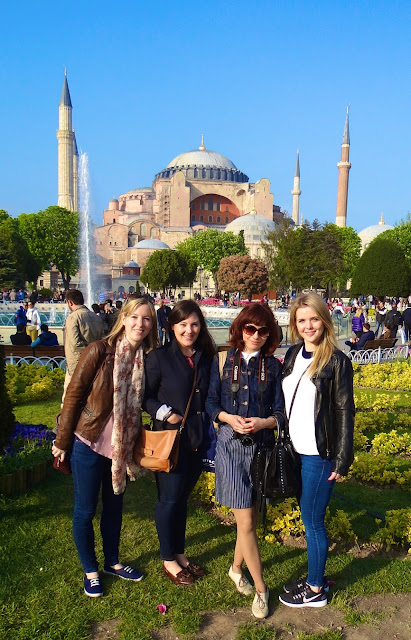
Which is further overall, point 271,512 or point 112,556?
point 271,512

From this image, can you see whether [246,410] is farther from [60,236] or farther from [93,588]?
[60,236]

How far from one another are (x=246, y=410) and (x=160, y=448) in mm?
504

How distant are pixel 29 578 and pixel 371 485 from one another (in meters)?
3.04

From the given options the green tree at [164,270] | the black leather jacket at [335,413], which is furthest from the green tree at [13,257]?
the black leather jacket at [335,413]

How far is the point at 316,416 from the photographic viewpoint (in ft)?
8.46

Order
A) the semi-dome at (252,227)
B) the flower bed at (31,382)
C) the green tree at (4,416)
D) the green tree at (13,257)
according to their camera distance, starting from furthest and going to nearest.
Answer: the semi-dome at (252,227)
the green tree at (13,257)
the flower bed at (31,382)
the green tree at (4,416)

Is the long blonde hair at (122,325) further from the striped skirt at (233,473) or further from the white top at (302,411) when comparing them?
the white top at (302,411)

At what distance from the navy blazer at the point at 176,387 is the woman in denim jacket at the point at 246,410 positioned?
0.08 meters

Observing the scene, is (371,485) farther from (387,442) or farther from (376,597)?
(376,597)

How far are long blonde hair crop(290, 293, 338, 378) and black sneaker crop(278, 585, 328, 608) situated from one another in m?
1.21

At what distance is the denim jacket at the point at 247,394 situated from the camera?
269 centimetres

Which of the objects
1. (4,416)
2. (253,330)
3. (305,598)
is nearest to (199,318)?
(253,330)

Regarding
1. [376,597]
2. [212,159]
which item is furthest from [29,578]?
[212,159]

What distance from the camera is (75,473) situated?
2.79 m
